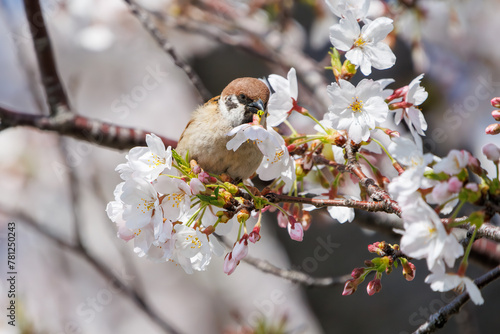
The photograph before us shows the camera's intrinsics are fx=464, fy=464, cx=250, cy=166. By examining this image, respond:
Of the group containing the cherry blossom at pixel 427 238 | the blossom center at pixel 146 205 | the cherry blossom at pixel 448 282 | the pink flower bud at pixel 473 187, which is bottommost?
the blossom center at pixel 146 205

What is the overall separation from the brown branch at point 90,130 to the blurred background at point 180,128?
51 centimetres

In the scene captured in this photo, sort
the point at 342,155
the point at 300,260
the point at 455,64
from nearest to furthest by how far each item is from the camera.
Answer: the point at 342,155 → the point at 300,260 → the point at 455,64

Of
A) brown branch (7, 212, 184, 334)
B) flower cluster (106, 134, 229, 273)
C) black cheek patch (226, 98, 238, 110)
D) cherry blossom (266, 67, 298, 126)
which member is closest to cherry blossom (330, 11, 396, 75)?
cherry blossom (266, 67, 298, 126)

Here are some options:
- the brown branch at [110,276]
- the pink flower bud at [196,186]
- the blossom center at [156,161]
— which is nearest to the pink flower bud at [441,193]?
the pink flower bud at [196,186]

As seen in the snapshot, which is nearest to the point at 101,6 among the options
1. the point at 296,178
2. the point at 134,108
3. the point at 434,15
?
the point at 134,108

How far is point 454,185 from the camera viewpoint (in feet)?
2.85

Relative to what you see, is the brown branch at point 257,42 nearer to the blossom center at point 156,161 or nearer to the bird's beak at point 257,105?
the bird's beak at point 257,105

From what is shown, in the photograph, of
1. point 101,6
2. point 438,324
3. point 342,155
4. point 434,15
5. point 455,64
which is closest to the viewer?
point 438,324

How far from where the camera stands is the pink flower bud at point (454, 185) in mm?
869

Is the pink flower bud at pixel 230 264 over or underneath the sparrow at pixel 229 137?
over

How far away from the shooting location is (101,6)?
3.92 metres

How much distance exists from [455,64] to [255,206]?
14.2 ft

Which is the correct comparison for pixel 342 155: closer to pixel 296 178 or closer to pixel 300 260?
pixel 296 178

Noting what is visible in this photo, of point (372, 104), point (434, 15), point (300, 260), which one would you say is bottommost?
point (300, 260)
